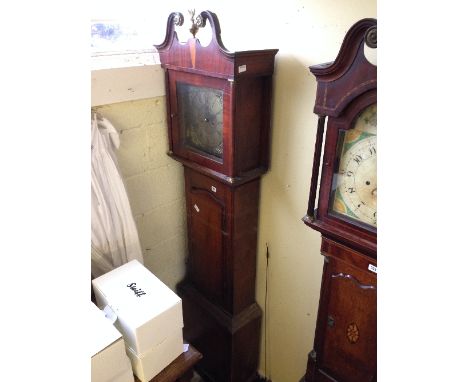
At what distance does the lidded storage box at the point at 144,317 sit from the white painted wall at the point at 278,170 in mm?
391

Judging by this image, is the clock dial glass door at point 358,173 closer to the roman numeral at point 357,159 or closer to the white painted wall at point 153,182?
the roman numeral at point 357,159

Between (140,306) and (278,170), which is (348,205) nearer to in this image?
(278,170)

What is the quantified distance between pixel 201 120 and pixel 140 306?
67 centimetres

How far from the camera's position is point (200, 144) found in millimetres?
1347

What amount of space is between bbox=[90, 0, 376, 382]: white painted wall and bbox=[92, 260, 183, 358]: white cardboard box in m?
0.37

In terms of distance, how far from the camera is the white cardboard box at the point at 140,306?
1.03 metres

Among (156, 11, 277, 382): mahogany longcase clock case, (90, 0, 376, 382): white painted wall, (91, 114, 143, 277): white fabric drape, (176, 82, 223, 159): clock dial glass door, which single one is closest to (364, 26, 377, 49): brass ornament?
(90, 0, 376, 382): white painted wall

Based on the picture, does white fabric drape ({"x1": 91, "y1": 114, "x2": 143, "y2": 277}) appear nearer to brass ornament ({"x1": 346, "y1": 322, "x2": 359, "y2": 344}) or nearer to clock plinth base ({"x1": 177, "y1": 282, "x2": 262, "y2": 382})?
clock plinth base ({"x1": 177, "y1": 282, "x2": 262, "y2": 382})

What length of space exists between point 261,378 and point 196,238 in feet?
2.70

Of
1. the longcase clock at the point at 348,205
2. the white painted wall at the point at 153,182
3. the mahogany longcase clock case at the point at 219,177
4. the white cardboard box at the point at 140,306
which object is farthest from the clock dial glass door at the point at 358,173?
the white painted wall at the point at 153,182

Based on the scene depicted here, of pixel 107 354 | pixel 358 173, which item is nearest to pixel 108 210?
pixel 107 354

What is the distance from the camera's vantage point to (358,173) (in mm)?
890
